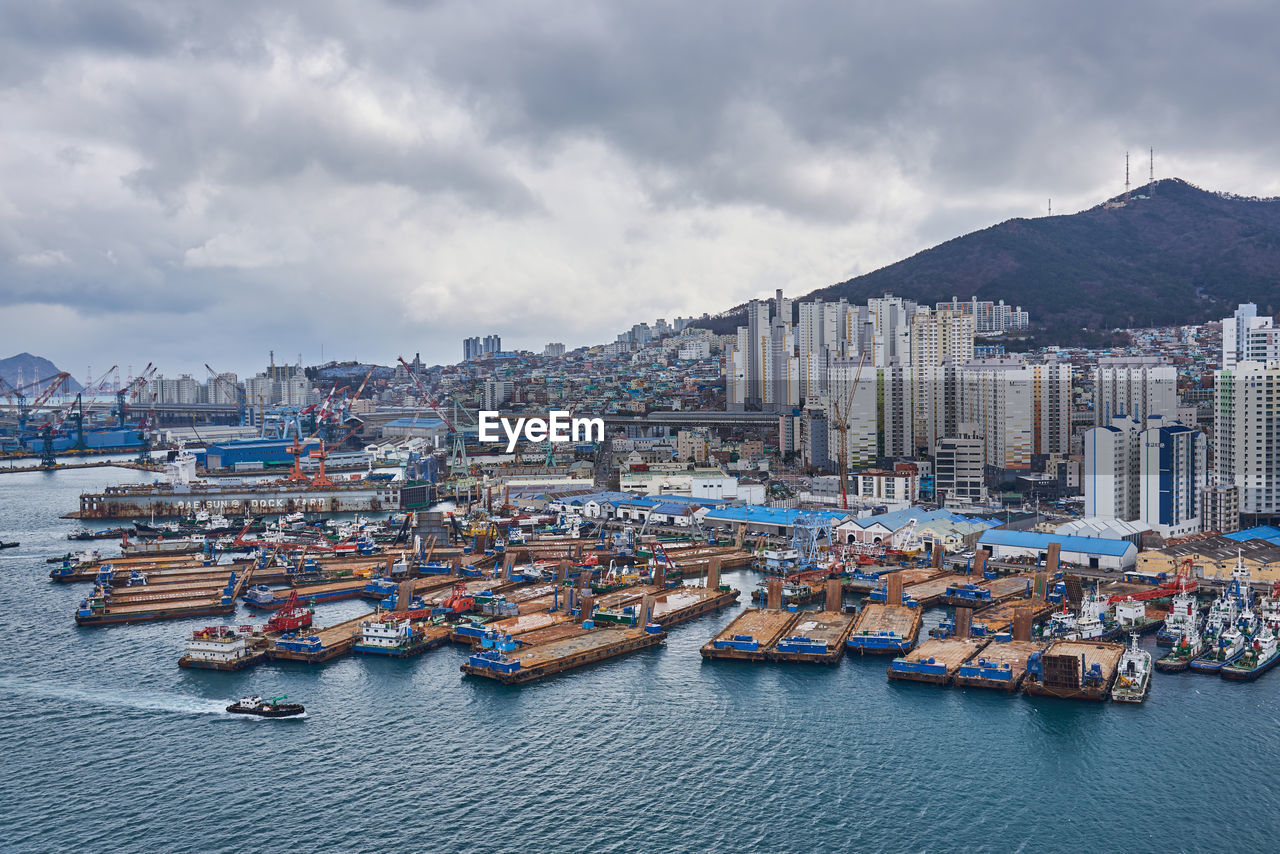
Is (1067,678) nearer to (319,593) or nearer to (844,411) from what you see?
(319,593)

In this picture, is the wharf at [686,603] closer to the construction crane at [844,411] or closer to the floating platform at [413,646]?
the floating platform at [413,646]

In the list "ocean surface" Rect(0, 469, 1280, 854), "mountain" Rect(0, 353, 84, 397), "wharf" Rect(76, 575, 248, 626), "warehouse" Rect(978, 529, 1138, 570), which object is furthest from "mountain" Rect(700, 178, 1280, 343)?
"mountain" Rect(0, 353, 84, 397)

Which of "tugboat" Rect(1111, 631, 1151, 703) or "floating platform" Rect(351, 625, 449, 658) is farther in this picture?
"floating platform" Rect(351, 625, 449, 658)

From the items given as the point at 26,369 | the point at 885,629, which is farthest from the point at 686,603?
the point at 26,369


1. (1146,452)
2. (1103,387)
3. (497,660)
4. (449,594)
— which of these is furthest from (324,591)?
(1103,387)

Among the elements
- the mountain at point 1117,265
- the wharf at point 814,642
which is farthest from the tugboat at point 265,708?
the mountain at point 1117,265

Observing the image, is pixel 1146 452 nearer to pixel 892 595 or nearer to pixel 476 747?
pixel 892 595

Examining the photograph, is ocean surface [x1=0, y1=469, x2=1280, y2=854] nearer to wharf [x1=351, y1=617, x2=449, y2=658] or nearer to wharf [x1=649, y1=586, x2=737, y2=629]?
wharf [x1=351, y1=617, x2=449, y2=658]
